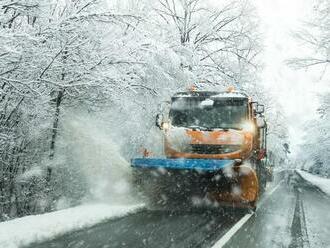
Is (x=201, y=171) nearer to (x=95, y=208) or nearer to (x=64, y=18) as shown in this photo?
(x=95, y=208)

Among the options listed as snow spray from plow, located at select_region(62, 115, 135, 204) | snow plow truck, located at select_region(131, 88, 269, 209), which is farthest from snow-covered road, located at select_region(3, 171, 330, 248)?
snow spray from plow, located at select_region(62, 115, 135, 204)

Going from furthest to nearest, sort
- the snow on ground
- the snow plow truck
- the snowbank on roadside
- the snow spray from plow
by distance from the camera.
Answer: the snowbank on roadside → the snow spray from plow → the snow plow truck → the snow on ground

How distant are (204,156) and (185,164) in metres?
1.26

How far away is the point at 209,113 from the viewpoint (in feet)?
38.9

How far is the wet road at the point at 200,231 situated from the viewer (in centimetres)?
668

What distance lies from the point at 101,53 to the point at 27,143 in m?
3.02

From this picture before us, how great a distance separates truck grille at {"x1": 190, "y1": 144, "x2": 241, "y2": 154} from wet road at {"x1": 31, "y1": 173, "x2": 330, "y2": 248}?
1.36 meters

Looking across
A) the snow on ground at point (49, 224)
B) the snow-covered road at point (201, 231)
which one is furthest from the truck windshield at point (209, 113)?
the snow on ground at point (49, 224)

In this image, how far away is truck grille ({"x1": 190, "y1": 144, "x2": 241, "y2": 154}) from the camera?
11.1 m

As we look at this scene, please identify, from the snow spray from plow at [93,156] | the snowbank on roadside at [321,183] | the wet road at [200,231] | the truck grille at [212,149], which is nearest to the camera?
the wet road at [200,231]

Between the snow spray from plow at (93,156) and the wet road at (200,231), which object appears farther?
the snow spray from plow at (93,156)

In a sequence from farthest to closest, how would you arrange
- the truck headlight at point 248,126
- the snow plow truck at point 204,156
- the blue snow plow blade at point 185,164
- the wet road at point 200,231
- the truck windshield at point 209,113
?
1. the truck windshield at point 209,113
2. the truck headlight at point 248,126
3. the snow plow truck at point 204,156
4. the blue snow plow blade at point 185,164
5. the wet road at point 200,231

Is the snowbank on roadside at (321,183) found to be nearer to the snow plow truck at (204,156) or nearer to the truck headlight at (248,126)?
the truck headlight at (248,126)

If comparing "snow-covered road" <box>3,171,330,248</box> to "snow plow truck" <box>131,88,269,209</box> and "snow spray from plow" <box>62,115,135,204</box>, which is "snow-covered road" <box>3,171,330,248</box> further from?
"snow spray from plow" <box>62,115,135,204</box>
